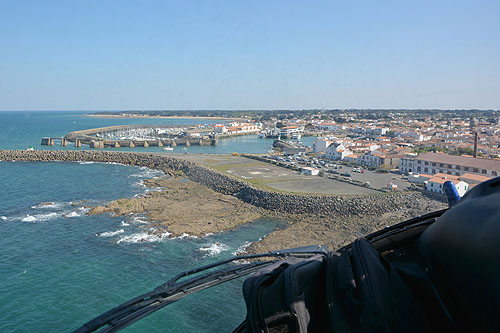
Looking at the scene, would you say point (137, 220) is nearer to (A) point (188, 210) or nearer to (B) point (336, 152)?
(A) point (188, 210)

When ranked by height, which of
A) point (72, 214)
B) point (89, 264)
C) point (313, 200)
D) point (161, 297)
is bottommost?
point (89, 264)

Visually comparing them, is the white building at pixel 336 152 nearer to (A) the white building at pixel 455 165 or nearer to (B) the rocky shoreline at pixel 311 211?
(A) the white building at pixel 455 165

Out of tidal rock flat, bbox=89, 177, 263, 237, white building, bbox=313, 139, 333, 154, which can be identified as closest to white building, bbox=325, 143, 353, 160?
white building, bbox=313, 139, 333, 154

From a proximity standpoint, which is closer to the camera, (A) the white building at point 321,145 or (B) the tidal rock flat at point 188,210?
(B) the tidal rock flat at point 188,210

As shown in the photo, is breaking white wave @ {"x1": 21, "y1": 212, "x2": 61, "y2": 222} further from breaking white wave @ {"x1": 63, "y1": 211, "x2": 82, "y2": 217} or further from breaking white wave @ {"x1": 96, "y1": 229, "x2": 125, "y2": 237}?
breaking white wave @ {"x1": 96, "y1": 229, "x2": 125, "y2": 237}

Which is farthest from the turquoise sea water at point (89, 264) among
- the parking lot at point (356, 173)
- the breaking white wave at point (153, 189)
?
the parking lot at point (356, 173)

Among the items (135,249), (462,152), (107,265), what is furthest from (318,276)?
(462,152)

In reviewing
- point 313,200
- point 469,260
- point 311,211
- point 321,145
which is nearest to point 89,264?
point 311,211
